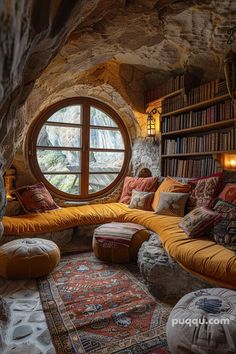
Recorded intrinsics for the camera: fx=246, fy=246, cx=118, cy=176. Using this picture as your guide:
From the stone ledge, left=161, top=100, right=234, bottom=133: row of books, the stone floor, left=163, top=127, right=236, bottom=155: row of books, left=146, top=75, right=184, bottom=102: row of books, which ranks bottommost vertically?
the stone floor

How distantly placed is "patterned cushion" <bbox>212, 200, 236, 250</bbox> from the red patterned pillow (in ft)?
5.12

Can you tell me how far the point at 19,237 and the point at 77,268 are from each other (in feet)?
2.55

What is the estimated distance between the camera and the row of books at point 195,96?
290 centimetres

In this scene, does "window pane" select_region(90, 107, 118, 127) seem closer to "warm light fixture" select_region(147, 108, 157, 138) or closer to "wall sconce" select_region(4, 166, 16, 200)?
"warm light fixture" select_region(147, 108, 157, 138)

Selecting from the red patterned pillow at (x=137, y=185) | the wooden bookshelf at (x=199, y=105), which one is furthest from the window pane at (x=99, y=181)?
the wooden bookshelf at (x=199, y=105)

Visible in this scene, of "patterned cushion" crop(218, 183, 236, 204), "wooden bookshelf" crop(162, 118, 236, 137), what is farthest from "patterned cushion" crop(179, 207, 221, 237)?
"wooden bookshelf" crop(162, 118, 236, 137)

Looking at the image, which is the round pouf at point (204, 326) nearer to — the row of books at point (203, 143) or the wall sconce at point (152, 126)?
the row of books at point (203, 143)

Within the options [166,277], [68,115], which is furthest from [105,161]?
[166,277]

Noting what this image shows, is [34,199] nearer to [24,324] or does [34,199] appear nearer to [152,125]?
[24,324]

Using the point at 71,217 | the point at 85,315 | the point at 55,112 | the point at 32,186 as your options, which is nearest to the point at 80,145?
the point at 55,112

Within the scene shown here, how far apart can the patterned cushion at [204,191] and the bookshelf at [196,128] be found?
0.25 metres

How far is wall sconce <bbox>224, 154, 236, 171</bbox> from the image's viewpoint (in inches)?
115

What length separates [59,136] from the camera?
416 centimetres

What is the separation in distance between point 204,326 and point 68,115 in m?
3.68
